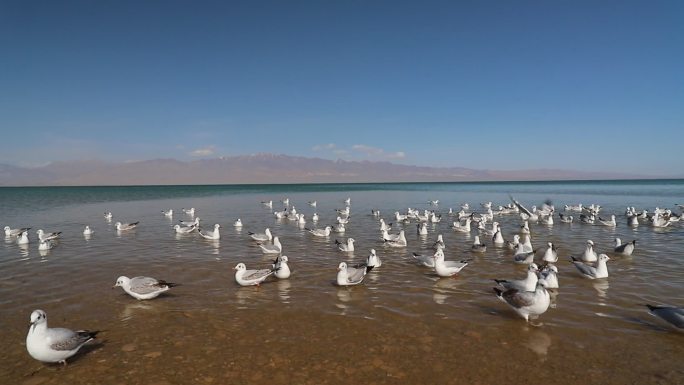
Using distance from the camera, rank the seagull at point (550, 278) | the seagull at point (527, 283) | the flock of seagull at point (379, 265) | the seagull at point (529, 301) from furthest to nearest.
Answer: the seagull at point (550, 278) → the seagull at point (527, 283) → the seagull at point (529, 301) → the flock of seagull at point (379, 265)

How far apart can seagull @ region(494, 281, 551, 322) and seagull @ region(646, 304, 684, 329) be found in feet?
7.64

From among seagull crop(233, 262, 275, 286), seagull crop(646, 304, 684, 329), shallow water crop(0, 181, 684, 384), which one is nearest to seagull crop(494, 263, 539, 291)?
shallow water crop(0, 181, 684, 384)

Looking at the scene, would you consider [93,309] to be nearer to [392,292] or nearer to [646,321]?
[392,292]

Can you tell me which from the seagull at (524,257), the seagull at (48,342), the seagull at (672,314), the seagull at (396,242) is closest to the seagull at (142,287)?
the seagull at (48,342)

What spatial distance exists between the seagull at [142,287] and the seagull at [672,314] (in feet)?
41.9

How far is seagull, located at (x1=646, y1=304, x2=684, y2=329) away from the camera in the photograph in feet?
28.0

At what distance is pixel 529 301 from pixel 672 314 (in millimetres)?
3017

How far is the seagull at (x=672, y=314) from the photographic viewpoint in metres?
8.53

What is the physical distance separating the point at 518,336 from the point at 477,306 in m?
1.98

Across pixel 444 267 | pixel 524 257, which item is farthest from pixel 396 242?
pixel 444 267

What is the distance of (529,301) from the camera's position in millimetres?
9180

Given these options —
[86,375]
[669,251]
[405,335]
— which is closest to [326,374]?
[405,335]

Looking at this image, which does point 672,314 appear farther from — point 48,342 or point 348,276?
point 48,342

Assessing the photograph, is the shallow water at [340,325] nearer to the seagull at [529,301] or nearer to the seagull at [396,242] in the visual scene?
the seagull at [529,301]
